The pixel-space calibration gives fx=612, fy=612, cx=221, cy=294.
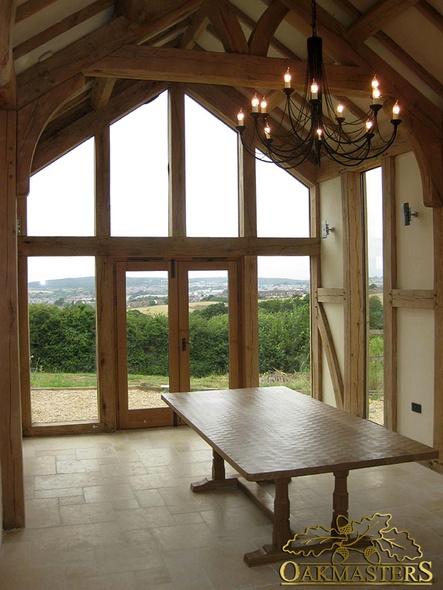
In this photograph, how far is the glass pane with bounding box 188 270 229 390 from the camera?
723 centimetres

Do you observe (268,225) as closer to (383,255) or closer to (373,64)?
(383,255)

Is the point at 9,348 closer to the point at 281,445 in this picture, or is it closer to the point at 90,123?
the point at 281,445

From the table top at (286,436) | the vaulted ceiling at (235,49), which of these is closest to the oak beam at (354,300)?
the vaulted ceiling at (235,49)

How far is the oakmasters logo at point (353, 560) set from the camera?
338 centimetres

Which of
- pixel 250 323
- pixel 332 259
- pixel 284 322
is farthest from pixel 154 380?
pixel 332 259

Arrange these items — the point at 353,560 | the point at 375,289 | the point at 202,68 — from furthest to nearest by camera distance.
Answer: the point at 375,289, the point at 202,68, the point at 353,560

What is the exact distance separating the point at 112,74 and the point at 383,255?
3.17m

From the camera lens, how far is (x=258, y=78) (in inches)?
188

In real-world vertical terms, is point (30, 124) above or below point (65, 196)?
above

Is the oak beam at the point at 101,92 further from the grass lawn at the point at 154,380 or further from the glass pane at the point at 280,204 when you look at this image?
the grass lawn at the point at 154,380

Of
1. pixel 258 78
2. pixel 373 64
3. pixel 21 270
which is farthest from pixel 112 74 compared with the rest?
pixel 21 270

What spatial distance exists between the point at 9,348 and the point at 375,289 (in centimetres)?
388

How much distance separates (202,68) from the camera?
464 cm

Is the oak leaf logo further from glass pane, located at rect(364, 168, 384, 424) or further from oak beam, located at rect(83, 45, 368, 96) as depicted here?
oak beam, located at rect(83, 45, 368, 96)
